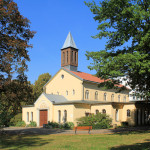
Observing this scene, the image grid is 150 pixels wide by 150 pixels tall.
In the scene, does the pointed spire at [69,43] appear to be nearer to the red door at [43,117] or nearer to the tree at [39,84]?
the red door at [43,117]

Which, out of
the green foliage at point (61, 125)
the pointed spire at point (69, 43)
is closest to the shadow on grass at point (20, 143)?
the green foliage at point (61, 125)

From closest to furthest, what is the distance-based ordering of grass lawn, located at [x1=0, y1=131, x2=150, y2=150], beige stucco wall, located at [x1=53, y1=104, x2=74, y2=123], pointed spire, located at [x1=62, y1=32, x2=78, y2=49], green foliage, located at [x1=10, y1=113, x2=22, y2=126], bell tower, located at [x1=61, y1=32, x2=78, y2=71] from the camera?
grass lawn, located at [x1=0, y1=131, x2=150, y2=150], green foliage, located at [x1=10, y1=113, x2=22, y2=126], beige stucco wall, located at [x1=53, y1=104, x2=74, y2=123], bell tower, located at [x1=61, y1=32, x2=78, y2=71], pointed spire, located at [x1=62, y1=32, x2=78, y2=49]

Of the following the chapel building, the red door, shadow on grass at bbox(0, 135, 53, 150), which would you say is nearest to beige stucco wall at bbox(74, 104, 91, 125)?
the chapel building

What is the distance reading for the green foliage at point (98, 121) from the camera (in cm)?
3000

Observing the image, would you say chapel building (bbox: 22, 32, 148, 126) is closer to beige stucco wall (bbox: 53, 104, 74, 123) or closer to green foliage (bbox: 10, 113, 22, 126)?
beige stucco wall (bbox: 53, 104, 74, 123)

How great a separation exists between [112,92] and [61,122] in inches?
583

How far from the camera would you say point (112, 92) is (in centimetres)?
4419

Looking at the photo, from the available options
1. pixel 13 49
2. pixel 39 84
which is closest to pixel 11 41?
pixel 13 49

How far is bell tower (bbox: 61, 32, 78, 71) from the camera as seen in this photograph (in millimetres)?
40594

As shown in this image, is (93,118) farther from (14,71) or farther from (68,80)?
(14,71)

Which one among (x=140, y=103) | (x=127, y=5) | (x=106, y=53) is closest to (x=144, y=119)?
(x=140, y=103)

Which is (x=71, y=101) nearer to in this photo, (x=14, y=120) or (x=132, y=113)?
(x=132, y=113)

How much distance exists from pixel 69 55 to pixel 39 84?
23971 millimetres

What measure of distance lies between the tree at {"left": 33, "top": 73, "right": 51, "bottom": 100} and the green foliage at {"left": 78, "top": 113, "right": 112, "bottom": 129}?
30.0 m
